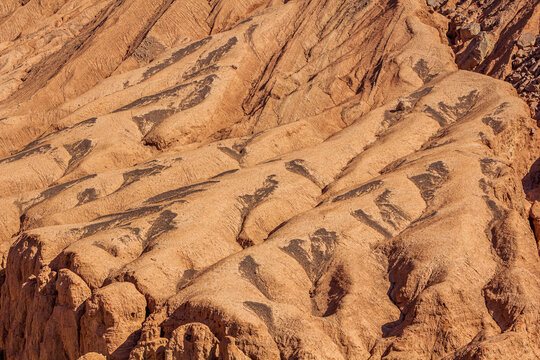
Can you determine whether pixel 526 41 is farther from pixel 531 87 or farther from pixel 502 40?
pixel 531 87

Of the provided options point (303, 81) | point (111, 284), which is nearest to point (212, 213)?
point (111, 284)

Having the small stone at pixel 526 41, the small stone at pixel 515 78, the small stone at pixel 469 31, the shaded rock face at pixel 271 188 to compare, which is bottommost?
the shaded rock face at pixel 271 188

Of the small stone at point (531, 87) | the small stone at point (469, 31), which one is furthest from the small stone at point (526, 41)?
the small stone at point (469, 31)

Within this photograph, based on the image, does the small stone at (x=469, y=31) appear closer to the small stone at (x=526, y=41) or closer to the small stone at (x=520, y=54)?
the small stone at (x=526, y=41)

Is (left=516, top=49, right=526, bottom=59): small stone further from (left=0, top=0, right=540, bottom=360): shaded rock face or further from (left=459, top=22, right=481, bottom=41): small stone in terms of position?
(left=459, top=22, right=481, bottom=41): small stone

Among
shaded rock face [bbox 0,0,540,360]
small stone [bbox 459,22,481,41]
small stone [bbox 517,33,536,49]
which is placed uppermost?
small stone [bbox 517,33,536,49]

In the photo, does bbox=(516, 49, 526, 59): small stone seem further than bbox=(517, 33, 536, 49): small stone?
No

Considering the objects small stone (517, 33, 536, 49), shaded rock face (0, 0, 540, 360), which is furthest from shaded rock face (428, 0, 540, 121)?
shaded rock face (0, 0, 540, 360)

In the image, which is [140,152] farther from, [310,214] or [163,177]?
[310,214]
